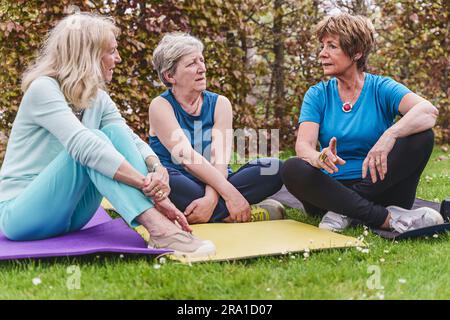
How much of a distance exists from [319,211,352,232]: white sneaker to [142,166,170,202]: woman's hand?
1.05m

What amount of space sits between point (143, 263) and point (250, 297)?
2.11ft

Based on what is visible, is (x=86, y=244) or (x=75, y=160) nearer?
(x=75, y=160)

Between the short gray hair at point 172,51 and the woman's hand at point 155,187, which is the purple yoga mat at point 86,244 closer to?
the woman's hand at point 155,187

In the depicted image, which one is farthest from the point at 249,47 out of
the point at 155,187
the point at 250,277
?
the point at 250,277

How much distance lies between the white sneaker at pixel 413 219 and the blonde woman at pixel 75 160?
1.10 m

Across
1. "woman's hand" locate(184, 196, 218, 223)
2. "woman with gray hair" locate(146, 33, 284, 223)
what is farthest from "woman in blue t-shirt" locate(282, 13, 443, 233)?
"woman's hand" locate(184, 196, 218, 223)

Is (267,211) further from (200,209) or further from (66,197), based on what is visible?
(66,197)

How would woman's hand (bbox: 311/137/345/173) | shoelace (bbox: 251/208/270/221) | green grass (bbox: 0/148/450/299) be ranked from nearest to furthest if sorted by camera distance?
green grass (bbox: 0/148/450/299) → woman's hand (bbox: 311/137/345/173) → shoelace (bbox: 251/208/270/221)

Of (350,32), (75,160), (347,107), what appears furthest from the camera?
(347,107)

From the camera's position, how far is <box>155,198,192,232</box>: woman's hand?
10.2 ft

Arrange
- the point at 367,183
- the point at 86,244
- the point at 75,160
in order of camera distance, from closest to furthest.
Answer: the point at 75,160 → the point at 86,244 → the point at 367,183

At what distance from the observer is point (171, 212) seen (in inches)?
124

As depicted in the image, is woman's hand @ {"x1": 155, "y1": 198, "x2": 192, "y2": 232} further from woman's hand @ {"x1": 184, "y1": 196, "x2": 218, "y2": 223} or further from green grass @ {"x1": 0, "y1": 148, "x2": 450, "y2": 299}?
woman's hand @ {"x1": 184, "y1": 196, "x2": 218, "y2": 223}

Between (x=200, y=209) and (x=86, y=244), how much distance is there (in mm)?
862
